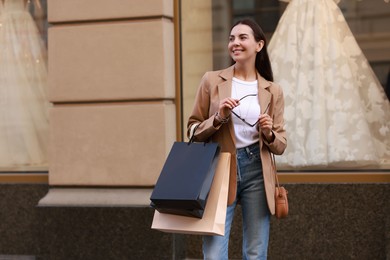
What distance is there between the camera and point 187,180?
14.8 feet

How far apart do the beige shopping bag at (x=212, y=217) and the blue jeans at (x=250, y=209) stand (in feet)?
0.56

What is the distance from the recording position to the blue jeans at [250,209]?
4.79 metres

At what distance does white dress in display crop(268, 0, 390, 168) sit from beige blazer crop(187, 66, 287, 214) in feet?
8.52

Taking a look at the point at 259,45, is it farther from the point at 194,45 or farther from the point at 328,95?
the point at 194,45

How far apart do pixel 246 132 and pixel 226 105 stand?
0.32 meters

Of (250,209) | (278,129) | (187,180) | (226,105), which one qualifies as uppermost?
(226,105)

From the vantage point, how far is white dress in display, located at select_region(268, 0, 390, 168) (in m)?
7.45

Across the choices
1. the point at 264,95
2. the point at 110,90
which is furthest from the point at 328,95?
the point at 264,95

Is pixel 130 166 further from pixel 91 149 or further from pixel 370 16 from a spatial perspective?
pixel 370 16

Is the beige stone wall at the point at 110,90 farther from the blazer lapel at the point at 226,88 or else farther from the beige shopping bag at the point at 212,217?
the beige shopping bag at the point at 212,217

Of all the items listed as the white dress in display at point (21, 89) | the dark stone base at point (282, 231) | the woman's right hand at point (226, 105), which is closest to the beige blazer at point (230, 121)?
the woman's right hand at point (226, 105)

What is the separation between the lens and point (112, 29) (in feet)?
24.6

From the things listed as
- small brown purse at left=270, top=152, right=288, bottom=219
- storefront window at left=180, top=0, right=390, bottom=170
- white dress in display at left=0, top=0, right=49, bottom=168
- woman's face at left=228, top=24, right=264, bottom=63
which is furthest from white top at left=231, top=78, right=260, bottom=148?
white dress in display at left=0, top=0, right=49, bottom=168

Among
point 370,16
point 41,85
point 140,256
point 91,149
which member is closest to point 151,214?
point 140,256
